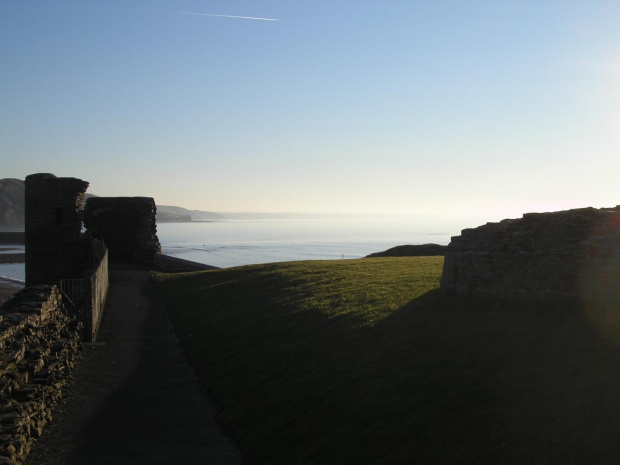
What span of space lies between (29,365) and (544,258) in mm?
9031

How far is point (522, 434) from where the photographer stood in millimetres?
7023

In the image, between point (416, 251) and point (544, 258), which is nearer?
point (544, 258)

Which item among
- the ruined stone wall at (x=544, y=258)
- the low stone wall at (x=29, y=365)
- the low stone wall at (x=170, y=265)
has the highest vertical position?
the ruined stone wall at (x=544, y=258)

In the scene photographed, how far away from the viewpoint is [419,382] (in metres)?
9.27

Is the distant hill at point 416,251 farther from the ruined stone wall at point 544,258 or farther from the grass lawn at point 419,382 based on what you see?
the ruined stone wall at point 544,258

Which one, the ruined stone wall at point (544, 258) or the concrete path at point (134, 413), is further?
the ruined stone wall at point (544, 258)

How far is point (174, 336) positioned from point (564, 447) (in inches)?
532

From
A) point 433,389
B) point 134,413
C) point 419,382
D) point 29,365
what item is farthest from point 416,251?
point 433,389

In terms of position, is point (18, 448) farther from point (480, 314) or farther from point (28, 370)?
point (480, 314)

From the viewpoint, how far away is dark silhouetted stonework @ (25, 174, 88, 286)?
30.4 m

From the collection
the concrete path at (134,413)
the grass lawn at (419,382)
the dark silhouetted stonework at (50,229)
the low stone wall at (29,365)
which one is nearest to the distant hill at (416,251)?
the dark silhouetted stonework at (50,229)

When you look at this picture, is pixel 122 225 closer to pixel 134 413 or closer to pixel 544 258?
pixel 134 413

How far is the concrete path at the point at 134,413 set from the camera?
9.35m

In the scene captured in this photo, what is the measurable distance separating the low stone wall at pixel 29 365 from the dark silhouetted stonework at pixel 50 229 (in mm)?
15038
